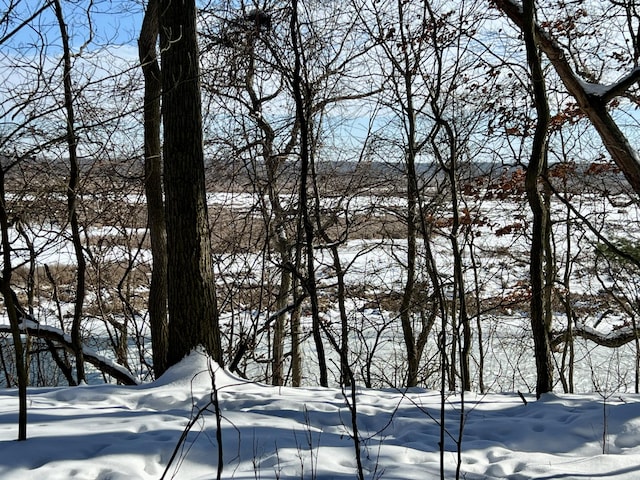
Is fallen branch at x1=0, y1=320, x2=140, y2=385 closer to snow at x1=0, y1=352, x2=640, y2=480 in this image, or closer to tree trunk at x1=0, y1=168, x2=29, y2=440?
snow at x1=0, y1=352, x2=640, y2=480

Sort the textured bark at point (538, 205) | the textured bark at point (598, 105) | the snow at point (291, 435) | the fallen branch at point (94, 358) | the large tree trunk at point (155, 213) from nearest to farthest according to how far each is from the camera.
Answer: the snow at point (291, 435), the textured bark at point (538, 205), the textured bark at point (598, 105), the fallen branch at point (94, 358), the large tree trunk at point (155, 213)

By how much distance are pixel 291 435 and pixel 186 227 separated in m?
2.20

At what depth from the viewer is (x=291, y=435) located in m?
3.51

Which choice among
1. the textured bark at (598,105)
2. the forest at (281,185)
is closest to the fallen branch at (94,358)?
the forest at (281,185)

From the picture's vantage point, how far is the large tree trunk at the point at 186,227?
4.97 m

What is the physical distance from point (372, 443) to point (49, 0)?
3.29 meters

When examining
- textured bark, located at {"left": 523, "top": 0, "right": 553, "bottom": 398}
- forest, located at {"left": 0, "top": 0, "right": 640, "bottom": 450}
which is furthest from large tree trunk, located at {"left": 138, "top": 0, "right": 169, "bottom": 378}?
textured bark, located at {"left": 523, "top": 0, "right": 553, "bottom": 398}

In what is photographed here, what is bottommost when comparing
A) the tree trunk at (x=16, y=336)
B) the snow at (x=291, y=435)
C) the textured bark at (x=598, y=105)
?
the snow at (x=291, y=435)

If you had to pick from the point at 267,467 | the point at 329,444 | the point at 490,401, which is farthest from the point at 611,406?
the point at 267,467

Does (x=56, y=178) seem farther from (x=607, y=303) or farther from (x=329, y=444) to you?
(x=607, y=303)

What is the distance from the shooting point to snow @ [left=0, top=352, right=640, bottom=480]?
2.92 meters

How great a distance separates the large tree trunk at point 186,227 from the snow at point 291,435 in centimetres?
26

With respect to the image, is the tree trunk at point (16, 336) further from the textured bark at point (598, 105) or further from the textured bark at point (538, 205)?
the textured bark at point (598, 105)

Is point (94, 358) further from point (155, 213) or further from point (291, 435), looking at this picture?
point (291, 435)
